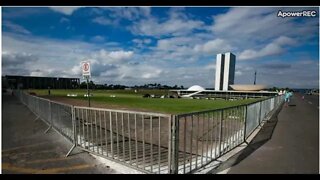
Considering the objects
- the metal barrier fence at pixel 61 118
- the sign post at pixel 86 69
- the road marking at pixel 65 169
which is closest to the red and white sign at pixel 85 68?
the sign post at pixel 86 69

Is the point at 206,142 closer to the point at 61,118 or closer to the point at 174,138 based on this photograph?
the point at 174,138

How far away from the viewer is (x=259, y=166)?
5105 millimetres

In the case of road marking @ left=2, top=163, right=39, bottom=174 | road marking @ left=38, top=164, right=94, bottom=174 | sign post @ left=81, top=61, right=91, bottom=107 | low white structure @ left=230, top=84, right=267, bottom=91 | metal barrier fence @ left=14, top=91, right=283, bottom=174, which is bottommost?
low white structure @ left=230, top=84, right=267, bottom=91

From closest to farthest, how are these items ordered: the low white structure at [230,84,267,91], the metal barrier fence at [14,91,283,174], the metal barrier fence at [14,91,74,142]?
the metal barrier fence at [14,91,283,174] < the metal barrier fence at [14,91,74,142] < the low white structure at [230,84,267,91]

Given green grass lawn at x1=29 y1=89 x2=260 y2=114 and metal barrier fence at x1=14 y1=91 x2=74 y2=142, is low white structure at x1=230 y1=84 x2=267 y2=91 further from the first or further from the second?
metal barrier fence at x1=14 y1=91 x2=74 y2=142

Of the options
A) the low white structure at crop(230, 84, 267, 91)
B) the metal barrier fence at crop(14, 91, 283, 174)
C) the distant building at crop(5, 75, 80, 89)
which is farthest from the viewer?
the low white structure at crop(230, 84, 267, 91)

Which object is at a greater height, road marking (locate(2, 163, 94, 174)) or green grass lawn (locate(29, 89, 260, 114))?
road marking (locate(2, 163, 94, 174))

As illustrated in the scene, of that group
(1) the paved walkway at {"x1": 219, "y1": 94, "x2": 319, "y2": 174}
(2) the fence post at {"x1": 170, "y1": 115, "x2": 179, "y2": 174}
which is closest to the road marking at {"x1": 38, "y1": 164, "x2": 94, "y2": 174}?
(2) the fence post at {"x1": 170, "y1": 115, "x2": 179, "y2": 174}

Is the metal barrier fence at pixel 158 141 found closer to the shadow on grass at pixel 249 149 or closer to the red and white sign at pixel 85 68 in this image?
A: the shadow on grass at pixel 249 149

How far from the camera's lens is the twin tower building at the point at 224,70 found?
13112cm

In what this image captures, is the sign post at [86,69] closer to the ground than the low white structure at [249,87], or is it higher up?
higher up

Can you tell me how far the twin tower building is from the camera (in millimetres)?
131125

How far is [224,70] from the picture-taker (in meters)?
133
